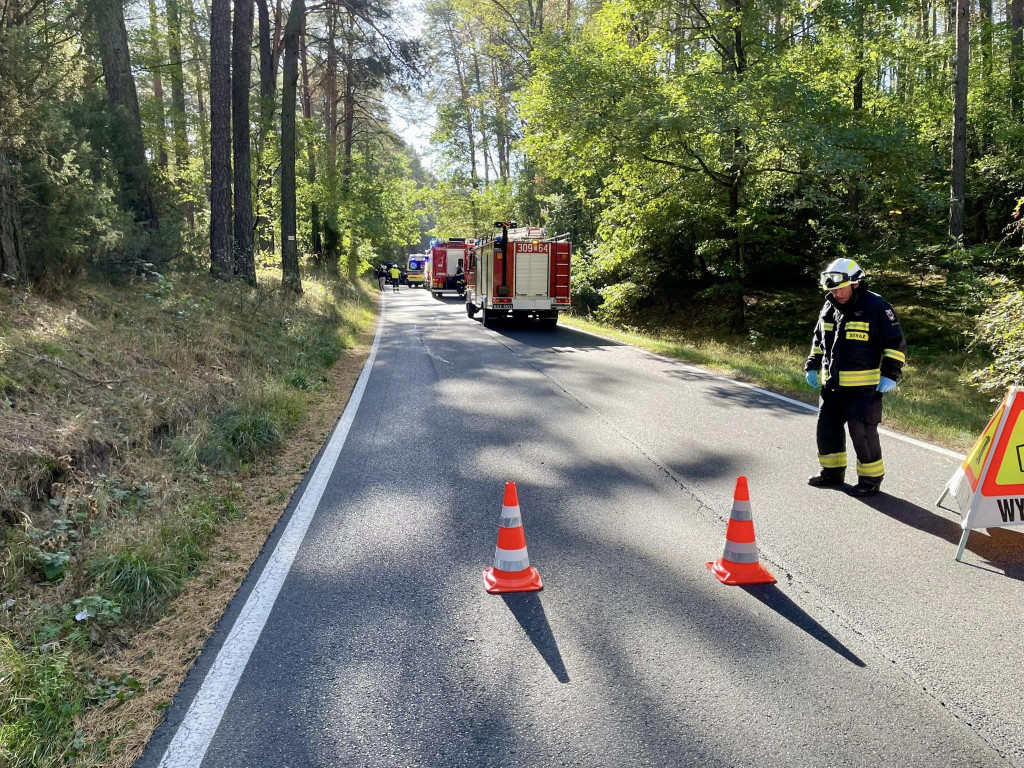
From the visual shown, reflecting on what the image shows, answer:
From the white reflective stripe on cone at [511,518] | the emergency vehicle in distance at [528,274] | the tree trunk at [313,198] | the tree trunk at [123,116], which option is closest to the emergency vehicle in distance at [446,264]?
the tree trunk at [313,198]

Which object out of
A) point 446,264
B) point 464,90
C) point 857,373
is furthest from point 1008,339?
point 464,90

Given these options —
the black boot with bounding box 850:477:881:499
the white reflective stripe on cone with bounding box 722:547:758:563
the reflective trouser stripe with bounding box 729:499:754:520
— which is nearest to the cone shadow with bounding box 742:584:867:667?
the white reflective stripe on cone with bounding box 722:547:758:563

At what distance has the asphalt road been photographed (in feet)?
9.14

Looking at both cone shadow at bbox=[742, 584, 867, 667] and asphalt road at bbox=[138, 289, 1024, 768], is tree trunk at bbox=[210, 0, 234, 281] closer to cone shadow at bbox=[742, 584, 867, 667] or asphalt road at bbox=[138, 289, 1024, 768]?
asphalt road at bbox=[138, 289, 1024, 768]

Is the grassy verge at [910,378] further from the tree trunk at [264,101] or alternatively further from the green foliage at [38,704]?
the tree trunk at [264,101]

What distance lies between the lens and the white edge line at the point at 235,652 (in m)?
2.80

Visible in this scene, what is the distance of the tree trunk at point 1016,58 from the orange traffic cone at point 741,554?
22630 millimetres

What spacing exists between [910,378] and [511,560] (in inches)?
498

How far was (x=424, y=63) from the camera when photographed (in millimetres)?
20109

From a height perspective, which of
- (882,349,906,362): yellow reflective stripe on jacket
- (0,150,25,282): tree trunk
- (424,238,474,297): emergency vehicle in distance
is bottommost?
(882,349,906,362): yellow reflective stripe on jacket

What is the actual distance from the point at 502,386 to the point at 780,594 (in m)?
7.33

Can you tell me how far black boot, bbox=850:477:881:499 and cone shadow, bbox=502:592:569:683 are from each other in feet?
10.4

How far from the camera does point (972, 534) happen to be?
4.90 metres

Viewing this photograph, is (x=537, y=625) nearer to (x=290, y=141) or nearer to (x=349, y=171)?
(x=290, y=141)
